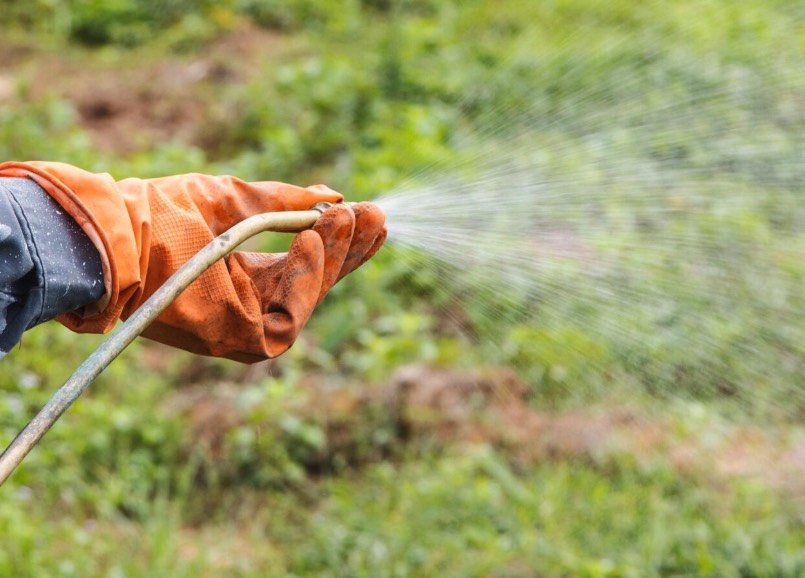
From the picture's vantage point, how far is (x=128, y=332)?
62.3 inches

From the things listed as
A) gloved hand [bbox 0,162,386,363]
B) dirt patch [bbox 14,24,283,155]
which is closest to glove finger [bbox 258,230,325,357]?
gloved hand [bbox 0,162,386,363]

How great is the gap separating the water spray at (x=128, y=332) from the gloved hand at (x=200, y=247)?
9 cm

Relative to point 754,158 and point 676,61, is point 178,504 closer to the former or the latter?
point 754,158

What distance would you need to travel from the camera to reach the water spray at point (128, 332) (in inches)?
58.2

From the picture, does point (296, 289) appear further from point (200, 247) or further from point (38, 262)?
point (38, 262)

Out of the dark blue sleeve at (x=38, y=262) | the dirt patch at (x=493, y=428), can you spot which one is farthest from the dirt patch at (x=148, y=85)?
the dark blue sleeve at (x=38, y=262)

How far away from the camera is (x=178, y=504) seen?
3.52 meters

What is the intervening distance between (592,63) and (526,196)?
2.27m

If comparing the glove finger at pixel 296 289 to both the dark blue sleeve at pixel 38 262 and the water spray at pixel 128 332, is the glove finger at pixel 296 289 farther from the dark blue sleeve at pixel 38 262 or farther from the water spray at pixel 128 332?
the dark blue sleeve at pixel 38 262

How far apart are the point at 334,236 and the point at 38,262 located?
20.7 inches

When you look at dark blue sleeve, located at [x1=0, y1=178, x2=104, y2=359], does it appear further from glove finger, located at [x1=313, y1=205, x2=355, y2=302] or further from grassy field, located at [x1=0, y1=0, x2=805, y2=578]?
grassy field, located at [x1=0, y1=0, x2=805, y2=578]

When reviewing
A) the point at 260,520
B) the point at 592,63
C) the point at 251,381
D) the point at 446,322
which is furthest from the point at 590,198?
the point at 260,520

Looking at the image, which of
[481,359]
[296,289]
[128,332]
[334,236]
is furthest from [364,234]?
[481,359]

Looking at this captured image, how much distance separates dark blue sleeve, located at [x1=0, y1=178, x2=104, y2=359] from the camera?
1558 millimetres
